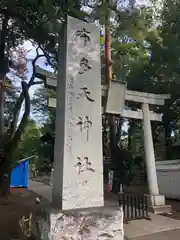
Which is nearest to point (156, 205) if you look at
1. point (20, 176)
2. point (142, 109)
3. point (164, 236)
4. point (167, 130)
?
point (164, 236)

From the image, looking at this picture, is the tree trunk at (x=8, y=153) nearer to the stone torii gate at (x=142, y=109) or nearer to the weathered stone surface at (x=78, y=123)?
the stone torii gate at (x=142, y=109)

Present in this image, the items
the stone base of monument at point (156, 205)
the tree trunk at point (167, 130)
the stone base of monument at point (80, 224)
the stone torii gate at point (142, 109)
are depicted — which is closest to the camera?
the stone base of monument at point (80, 224)

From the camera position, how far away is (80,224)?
2.99 meters

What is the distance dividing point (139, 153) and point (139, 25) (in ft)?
53.9

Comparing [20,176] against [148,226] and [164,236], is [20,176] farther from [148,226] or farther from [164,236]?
[164,236]

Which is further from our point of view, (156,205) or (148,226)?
(156,205)

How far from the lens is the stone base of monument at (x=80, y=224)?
2896 millimetres

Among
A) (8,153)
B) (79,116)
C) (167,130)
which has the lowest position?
(8,153)

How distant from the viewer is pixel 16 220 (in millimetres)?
6012

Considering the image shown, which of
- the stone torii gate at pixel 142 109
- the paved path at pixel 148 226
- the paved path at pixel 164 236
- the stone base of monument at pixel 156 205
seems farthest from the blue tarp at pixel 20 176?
the paved path at pixel 164 236

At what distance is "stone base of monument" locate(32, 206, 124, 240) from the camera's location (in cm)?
290

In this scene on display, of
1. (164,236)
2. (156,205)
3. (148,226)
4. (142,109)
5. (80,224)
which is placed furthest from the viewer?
(142,109)

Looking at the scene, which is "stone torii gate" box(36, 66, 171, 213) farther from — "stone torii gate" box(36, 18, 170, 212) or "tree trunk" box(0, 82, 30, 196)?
"stone torii gate" box(36, 18, 170, 212)

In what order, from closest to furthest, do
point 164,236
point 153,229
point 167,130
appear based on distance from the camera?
point 164,236 → point 153,229 → point 167,130
